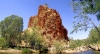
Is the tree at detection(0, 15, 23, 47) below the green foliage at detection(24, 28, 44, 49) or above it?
above

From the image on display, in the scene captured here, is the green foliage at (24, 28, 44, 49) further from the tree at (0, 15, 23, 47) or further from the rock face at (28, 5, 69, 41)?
the rock face at (28, 5, 69, 41)

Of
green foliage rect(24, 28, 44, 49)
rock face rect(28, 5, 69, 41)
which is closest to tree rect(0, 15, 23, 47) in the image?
green foliage rect(24, 28, 44, 49)

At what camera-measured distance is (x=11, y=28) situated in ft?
326

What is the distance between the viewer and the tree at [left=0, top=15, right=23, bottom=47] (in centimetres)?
9950

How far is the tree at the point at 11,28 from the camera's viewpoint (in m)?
99.5

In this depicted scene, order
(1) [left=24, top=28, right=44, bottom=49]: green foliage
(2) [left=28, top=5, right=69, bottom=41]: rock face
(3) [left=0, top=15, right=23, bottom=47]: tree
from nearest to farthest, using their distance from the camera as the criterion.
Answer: (1) [left=24, top=28, right=44, bottom=49]: green foliage < (3) [left=0, top=15, right=23, bottom=47]: tree < (2) [left=28, top=5, right=69, bottom=41]: rock face

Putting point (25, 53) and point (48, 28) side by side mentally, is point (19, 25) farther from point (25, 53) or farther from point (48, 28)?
point (48, 28)

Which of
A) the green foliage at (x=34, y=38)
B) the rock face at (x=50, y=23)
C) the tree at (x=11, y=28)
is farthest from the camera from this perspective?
the rock face at (x=50, y=23)

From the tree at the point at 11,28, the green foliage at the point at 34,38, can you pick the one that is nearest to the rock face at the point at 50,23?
the tree at the point at 11,28

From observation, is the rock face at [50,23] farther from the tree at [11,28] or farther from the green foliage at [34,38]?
the green foliage at [34,38]

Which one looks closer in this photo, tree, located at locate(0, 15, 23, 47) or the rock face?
tree, located at locate(0, 15, 23, 47)

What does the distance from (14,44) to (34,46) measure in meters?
15.3

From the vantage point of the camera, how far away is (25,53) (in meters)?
73.8

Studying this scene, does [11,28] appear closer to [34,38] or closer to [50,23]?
[34,38]
